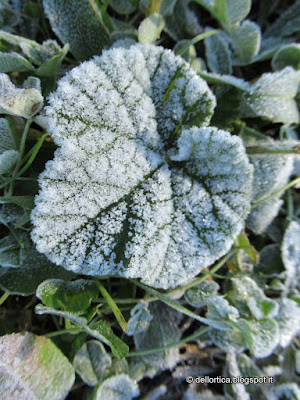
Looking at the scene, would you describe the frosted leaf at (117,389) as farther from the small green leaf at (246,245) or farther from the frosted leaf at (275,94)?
the frosted leaf at (275,94)

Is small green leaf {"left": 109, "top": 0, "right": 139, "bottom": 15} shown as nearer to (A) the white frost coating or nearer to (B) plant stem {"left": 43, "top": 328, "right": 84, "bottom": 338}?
(A) the white frost coating

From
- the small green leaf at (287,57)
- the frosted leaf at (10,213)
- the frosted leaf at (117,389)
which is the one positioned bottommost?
the frosted leaf at (117,389)

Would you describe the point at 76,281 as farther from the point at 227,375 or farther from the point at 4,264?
the point at 227,375

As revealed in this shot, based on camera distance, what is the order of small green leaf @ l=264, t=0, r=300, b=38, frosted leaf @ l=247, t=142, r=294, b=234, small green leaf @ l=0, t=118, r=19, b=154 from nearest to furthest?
small green leaf @ l=0, t=118, r=19, b=154 < frosted leaf @ l=247, t=142, r=294, b=234 < small green leaf @ l=264, t=0, r=300, b=38

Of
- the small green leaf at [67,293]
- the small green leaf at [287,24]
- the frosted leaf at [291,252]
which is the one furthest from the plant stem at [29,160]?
the small green leaf at [287,24]

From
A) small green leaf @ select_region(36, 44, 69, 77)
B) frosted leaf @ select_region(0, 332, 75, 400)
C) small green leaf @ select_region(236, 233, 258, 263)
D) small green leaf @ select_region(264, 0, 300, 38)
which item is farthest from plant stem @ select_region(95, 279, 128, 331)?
small green leaf @ select_region(264, 0, 300, 38)

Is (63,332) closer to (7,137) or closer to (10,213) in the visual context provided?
(10,213)

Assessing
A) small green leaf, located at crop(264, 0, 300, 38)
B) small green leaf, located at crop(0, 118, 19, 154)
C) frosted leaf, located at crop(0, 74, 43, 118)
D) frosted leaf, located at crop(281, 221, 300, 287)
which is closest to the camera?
frosted leaf, located at crop(0, 74, 43, 118)

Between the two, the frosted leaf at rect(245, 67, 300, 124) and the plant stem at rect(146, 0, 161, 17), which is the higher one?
the plant stem at rect(146, 0, 161, 17)
